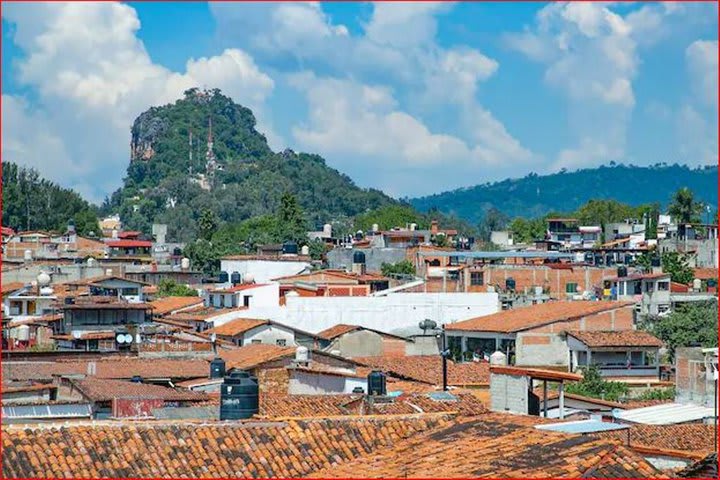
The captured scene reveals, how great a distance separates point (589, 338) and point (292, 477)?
2786 centimetres

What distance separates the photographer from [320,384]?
3177 cm

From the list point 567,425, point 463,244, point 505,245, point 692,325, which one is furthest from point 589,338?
point 505,245

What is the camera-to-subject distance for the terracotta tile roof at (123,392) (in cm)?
2472

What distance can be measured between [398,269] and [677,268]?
1330 centimetres

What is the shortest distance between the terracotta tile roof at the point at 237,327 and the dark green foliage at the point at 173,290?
2352 cm

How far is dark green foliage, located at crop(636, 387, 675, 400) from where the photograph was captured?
37.7 m

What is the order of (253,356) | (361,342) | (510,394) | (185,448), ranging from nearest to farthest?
(185,448), (510,394), (253,356), (361,342)

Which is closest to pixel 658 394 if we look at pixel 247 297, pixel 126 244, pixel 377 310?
pixel 377 310

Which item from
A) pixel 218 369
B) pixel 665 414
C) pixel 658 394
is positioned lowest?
pixel 658 394

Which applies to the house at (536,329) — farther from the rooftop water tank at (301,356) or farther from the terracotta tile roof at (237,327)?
the rooftop water tank at (301,356)

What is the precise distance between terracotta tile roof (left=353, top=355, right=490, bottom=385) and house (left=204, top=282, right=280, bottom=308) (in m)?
17.2

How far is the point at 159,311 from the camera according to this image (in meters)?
60.0

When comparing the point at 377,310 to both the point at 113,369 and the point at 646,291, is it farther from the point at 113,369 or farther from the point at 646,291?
the point at 113,369

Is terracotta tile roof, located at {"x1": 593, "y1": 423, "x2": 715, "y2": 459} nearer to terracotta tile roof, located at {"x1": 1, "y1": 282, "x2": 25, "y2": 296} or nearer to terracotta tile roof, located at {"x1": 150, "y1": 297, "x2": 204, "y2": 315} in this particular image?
terracotta tile roof, located at {"x1": 150, "y1": 297, "x2": 204, "y2": 315}
